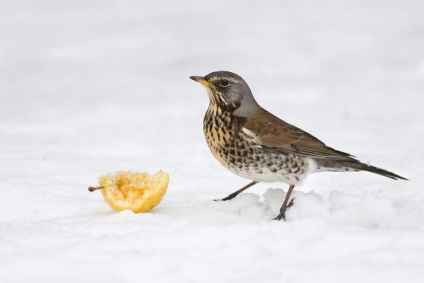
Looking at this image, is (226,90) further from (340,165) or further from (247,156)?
(340,165)

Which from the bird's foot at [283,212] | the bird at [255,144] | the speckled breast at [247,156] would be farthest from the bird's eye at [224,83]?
the bird's foot at [283,212]

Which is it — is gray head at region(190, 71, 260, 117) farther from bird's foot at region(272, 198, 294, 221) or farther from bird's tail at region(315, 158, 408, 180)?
bird's foot at region(272, 198, 294, 221)

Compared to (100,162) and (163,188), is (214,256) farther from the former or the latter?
(100,162)

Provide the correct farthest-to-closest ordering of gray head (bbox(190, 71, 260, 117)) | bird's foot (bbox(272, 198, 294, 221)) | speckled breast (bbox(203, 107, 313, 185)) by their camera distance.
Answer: gray head (bbox(190, 71, 260, 117)) < speckled breast (bbox(203, 107, 313, 185)) < bird's foot (bbox(272, 198, 294, 221))

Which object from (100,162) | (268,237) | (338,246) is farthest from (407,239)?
(100,162)

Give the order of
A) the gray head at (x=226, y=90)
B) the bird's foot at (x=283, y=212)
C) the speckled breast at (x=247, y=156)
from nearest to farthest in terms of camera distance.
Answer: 1. the bird's foot at (x=283, y=212)
2. the speckled breast at (x=247, y=156)
3. the gray head at (x=226, y=90)

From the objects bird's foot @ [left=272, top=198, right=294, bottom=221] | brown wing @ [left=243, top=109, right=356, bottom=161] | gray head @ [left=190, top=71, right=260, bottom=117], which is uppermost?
gray head @ [left=190, top=71, right=260, bottom=117]

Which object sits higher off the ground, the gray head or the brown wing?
the gray head

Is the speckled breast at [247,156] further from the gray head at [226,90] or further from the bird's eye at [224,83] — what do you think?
the bird's eye at [224,83]

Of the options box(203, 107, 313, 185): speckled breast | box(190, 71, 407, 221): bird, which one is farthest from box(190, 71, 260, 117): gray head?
box(203, 107, 313, 185): speckled breast
